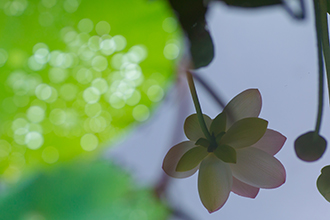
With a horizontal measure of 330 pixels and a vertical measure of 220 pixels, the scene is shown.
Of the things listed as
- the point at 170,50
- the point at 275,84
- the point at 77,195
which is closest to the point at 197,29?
the point at 275,84

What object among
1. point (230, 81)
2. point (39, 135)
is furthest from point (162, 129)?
point (39, 135)

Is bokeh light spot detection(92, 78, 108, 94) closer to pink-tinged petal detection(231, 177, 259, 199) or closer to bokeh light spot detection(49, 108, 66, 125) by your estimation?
bokeh light spot detection(49, 108, 66, 125)

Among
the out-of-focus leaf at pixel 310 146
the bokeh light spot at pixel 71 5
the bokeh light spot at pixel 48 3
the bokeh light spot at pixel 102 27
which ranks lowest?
the out-of-focus leaf at pixel 310 146

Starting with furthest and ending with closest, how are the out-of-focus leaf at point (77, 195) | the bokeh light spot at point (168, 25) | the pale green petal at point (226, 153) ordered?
the out-of-focus leaf at point (77, 195) → the bokeh light spot at point (168, 25) → the pale green petal at point (226, 153)

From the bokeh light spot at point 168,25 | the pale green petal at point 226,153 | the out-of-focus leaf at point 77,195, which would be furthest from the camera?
the out-of-focus leaf at point 77,195

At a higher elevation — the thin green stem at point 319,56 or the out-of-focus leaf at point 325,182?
the thin green stem at point 319,56

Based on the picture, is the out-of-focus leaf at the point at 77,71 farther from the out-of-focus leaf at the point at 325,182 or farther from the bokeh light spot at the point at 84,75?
the out-of-focus leaf at the point at 325,182

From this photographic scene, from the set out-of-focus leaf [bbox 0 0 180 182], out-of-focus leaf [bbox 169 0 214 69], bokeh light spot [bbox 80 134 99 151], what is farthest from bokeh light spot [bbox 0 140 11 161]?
out-of-focus leaf [bbox 169 0 214 69]

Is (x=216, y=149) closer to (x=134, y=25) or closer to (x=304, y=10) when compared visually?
(x=304, y=10)

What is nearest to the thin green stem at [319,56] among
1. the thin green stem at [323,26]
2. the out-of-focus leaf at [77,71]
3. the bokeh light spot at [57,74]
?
the thin green stem at [323,26]
